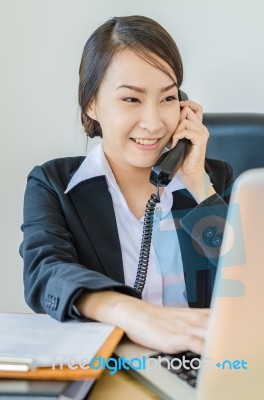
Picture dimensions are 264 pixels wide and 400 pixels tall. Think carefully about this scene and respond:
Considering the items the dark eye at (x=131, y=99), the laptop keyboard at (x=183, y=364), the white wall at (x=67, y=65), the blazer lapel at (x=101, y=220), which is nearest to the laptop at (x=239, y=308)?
the laptop keyboard at (x=183, y=364)

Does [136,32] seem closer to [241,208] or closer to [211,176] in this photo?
[211,176]

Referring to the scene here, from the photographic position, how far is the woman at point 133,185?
1.35 meters

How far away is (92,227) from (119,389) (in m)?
0.66

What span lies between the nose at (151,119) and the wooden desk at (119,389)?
71 cm

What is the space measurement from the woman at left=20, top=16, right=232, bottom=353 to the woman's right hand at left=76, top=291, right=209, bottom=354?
0.33 metres

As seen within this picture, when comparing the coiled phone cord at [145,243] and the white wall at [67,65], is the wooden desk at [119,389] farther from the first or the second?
the white wall at [67,65]

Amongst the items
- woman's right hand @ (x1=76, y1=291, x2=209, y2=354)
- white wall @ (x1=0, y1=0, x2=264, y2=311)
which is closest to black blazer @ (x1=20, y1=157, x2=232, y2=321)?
woman's right hand @ (x1=76, y1=291, x2=209, y2=354)

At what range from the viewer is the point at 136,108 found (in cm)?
140

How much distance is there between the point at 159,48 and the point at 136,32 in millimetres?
65

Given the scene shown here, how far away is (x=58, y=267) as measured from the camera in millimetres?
1029

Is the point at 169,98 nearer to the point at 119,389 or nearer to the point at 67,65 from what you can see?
the point at 67,65

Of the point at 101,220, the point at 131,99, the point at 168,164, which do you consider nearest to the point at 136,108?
the point at 131,99

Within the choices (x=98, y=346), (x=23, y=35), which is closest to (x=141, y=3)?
(x=23, y=35)

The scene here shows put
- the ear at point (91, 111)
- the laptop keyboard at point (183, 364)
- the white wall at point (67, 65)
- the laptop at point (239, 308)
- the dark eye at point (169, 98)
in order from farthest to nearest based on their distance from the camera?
the white wall at point (67, 65) < the ear at point (91, 111) < the dark eye at point (169, 98) < the laptop keyboard at point (183, 364) < the laptop at point (239, 308)
